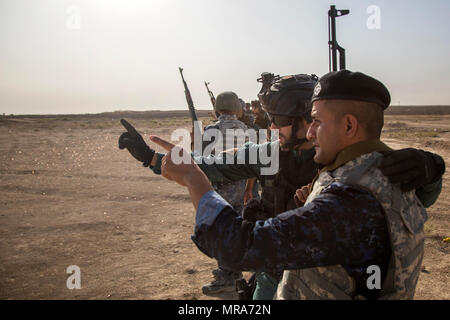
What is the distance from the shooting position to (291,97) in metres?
2.48

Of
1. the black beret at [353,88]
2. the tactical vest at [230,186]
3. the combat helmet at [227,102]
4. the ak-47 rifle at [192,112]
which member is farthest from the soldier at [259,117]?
the black beret at [353,88]

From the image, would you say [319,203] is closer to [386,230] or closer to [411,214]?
[386,230]

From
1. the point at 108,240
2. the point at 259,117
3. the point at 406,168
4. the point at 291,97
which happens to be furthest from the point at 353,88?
the point at 259,117

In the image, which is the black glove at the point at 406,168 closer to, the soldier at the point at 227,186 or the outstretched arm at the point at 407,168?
the outstretched arm at the point at 407,168

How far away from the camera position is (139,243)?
633 cm

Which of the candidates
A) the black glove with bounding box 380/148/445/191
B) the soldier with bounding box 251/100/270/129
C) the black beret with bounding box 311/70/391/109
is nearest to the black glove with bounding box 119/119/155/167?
the black beret with bounding box 311/70/391/109

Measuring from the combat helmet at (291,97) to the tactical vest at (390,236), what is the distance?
99cm

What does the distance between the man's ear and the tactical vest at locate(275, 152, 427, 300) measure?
0.35 ft

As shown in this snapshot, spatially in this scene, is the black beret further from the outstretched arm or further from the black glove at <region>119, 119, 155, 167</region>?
the black glove at <region>119, 119, 155, 167</region>

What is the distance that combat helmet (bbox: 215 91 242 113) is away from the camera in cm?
555

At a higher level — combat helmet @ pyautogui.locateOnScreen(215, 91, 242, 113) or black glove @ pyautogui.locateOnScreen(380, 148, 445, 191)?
combat helmet @ pyautogui.locateOnScreen(215, 91, 242, 113)
